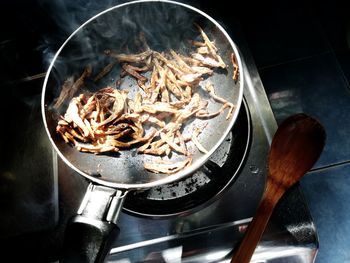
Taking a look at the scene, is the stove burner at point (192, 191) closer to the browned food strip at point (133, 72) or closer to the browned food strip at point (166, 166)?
the browned food strip at point (166, 166)

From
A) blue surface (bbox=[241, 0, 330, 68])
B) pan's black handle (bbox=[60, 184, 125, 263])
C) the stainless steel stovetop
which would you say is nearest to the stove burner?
the stainless steel stovetop

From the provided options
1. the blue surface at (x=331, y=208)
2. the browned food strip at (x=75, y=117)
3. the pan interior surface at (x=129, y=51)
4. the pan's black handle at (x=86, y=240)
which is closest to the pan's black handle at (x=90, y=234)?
the pan's black handle at (x=86, y=240)

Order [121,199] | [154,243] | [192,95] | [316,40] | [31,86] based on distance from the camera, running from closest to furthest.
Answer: [121,199]
[154,243]
[192,95]
[31,86]
[316,40]

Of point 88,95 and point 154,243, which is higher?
point 88,95

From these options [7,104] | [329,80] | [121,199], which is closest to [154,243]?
[121,199]

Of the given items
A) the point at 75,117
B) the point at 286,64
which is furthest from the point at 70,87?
the point at 286,64

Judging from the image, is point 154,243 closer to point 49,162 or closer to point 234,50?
point 49,162

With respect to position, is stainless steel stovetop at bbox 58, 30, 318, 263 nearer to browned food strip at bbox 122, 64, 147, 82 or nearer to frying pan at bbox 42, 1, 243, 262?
frying pan at bbox 42, 1, 243, 262
